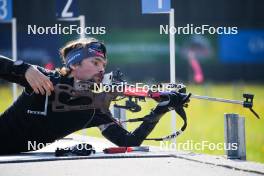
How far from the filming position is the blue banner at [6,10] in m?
14.6

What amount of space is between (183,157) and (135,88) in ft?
4.25

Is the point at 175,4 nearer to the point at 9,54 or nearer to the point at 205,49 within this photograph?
the point at 205,49

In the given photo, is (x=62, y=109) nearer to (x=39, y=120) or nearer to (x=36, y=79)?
(x=39, y=120)

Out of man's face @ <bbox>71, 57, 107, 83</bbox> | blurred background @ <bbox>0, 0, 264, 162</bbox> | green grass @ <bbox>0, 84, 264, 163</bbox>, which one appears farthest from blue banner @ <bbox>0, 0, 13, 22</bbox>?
blurred background @ <bbox>0, 0, 264, 162</bbox>

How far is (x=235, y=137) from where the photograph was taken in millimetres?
9070

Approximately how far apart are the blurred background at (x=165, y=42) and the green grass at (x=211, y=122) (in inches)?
93.2

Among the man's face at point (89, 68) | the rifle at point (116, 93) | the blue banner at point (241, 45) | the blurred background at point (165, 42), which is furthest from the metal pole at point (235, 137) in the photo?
the blue banner at point (241, 45)

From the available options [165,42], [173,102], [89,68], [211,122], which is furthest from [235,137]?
[165,42]

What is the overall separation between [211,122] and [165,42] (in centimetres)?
1583

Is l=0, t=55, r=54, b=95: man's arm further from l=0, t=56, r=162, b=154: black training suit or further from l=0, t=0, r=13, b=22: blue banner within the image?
l=0, t=0, r=13, b=22: blue banner

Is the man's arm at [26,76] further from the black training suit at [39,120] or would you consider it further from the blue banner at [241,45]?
the blue banner at [241,45]

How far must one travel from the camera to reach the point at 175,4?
33688 mm

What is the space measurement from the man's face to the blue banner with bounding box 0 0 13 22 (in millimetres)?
7244

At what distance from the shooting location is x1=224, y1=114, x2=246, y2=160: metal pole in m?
8.98
